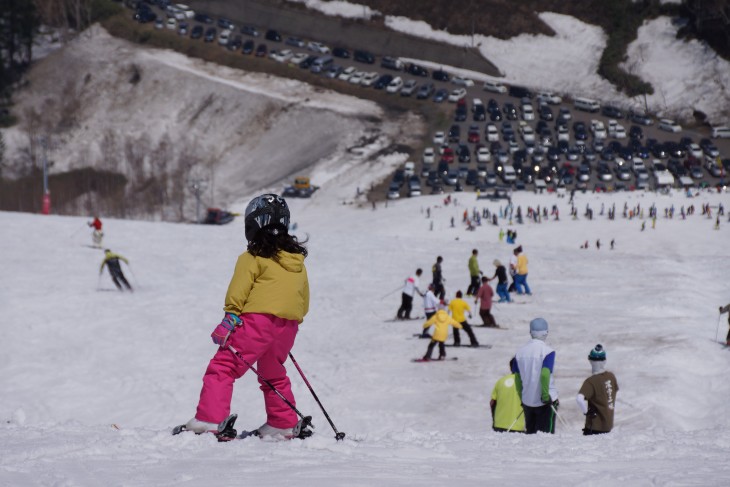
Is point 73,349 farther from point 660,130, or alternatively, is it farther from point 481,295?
point 660,130

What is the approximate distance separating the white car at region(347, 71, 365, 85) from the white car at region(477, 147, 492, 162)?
19.9 meters

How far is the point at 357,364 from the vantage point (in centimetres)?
2045

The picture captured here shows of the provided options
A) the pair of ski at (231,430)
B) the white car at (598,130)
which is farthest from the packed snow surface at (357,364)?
the white car at (598,130)

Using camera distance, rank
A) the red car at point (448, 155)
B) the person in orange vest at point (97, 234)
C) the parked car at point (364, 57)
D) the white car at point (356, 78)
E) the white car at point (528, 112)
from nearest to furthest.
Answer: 1. the person in orange vest at point (97, 234)
2. the red car at point (448, 155)
3. the white car at point (528, 112)
4. the white car at point (356, 78)
5. the parked car at point (364, 57)

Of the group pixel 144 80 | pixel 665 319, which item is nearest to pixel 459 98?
pixel 144 80

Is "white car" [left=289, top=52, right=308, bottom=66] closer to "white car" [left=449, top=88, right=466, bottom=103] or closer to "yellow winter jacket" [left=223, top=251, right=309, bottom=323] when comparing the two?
"white car" [left=449, top=88, right=466, bottom=103]

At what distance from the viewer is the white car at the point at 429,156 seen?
266ft

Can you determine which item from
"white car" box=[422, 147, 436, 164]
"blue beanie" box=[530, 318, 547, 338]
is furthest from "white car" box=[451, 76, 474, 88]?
"blue beanie" box=[530, 318, 547, 338]

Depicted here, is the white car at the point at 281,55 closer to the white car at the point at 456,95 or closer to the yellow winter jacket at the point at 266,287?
the white car at the point at 456,95

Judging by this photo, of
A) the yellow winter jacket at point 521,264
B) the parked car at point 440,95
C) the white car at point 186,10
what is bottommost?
the yellow winter jacket at point 521,264

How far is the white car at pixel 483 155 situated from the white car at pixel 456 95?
12.8 metres

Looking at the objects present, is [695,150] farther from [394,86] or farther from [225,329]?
[225,329]

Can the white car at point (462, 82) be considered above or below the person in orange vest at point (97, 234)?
above

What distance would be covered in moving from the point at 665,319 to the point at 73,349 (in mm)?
11585
